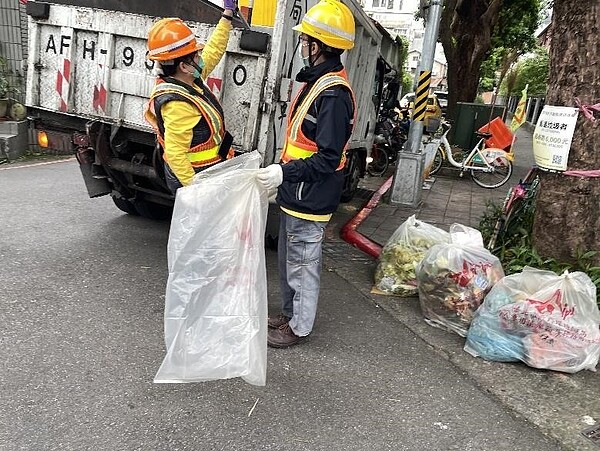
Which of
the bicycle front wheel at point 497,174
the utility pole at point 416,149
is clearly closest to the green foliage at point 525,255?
the utility pole at point 416,149

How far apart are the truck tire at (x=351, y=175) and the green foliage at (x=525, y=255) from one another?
1.93m

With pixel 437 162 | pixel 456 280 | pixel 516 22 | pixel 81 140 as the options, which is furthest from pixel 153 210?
pixel 516 22

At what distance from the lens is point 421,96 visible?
6.75 meters

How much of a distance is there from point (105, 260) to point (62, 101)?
1286 mm

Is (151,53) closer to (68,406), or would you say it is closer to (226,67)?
(226,67)

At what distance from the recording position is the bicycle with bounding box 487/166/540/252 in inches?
173

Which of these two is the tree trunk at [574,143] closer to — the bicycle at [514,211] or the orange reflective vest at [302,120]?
the bicycle at [514,211]

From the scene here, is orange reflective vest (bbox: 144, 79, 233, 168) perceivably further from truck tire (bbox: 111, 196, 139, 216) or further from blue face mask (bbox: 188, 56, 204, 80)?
truck tire (bbox: 111, 196, 139, 216)

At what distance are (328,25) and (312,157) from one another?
680mm

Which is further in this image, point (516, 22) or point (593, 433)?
point (516, 22)

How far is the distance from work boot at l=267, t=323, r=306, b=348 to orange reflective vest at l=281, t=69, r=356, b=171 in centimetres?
102

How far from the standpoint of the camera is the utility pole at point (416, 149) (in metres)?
6.61

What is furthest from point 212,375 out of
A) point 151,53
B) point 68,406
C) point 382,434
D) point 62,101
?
point 62,101

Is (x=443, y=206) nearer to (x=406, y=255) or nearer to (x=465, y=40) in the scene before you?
(x=406, y=255)
